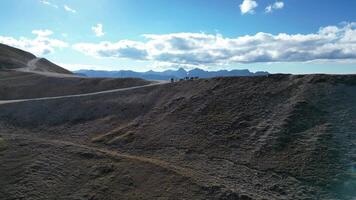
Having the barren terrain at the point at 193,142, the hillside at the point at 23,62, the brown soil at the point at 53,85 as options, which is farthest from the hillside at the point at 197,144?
the hillside at the point at 23,62

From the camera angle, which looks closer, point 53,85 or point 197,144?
point 197,144

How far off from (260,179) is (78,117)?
27042mm

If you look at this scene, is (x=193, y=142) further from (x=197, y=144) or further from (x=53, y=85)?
(x=53, y=85)

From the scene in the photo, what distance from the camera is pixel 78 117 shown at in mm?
45250

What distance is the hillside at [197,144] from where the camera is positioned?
25.5 meters

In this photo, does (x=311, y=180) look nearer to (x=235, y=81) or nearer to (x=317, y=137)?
(x=317, y=137)

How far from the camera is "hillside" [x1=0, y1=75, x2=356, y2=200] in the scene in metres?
25.5

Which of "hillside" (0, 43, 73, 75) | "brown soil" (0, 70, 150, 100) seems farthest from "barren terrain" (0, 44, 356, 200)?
"hillside" (0, 43, 73, 75)

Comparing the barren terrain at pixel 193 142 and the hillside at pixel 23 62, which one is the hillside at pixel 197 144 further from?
the hillside at pixel 23 62

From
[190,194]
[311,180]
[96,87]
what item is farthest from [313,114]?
[96,87]

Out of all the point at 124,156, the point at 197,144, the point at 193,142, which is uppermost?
the point at 193,142

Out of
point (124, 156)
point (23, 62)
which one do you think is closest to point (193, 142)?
point (124, 156)

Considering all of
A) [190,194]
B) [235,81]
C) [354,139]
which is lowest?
[190,194]

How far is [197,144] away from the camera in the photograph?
32.7 meters
